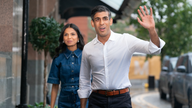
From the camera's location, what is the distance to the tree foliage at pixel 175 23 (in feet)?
64.8

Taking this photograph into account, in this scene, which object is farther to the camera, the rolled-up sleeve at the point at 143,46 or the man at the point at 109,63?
the man at the point at 109,63

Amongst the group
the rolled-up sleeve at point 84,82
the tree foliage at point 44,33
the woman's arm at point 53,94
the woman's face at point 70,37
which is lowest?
the woman's arm at point 53,94

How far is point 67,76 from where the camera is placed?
4.04 m

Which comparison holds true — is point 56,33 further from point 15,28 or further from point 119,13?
point 119,13

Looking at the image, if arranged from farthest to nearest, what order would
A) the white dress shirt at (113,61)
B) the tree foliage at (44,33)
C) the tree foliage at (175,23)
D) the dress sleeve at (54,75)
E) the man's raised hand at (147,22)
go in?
the tree foliage at (175,23), the tree foliage at (44,33), the dress sleeve at (54,75), the white dress shirt at (113,61), the man's raised hand at (147,22)

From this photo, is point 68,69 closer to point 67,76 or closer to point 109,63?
point 67,76

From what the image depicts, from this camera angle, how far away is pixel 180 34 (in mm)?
20281

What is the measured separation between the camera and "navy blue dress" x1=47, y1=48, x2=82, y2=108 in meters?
4.00

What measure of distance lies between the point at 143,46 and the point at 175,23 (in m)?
18.1

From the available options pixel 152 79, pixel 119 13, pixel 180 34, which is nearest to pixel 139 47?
pixel 119 13

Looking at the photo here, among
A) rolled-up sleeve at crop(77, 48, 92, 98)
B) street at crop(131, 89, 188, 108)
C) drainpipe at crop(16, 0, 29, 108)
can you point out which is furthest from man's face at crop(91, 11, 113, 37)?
street at crop(131, 89, 188, 108)

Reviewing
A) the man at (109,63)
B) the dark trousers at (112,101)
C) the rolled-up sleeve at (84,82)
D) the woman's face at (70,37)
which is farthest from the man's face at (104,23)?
the woman's face at (70,37)

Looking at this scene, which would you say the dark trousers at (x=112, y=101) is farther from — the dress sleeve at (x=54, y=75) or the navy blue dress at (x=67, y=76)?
the dress sleeve at (x=54, y=75)

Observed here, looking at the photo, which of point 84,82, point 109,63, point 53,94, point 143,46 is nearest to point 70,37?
point 53,94
